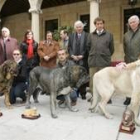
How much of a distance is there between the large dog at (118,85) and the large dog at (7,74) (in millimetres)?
1627

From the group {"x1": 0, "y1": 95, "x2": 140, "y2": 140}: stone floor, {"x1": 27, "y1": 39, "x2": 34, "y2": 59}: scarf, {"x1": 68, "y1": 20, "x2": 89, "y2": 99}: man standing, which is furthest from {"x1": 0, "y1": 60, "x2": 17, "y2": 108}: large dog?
{"x1": 68, "y1": 20, "x2": 89, "y2": 99}: man standing

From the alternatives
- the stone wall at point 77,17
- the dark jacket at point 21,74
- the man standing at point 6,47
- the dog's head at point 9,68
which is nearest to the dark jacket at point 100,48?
the dark jacket at point 21,74

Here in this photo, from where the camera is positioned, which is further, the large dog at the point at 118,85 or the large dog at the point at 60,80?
the large dog at the point at 60,80

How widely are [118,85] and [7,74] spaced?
214 cm

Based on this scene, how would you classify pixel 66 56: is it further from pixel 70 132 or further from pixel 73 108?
pixel 70 132

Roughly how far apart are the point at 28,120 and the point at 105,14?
11.3 metres

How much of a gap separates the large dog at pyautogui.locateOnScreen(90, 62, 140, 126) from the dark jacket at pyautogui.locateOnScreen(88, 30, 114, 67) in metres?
0.96

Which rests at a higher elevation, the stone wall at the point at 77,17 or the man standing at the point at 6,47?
the stone wall at the point at 77,17

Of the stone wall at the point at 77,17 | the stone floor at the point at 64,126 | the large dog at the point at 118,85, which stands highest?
the stone wall at the point at 77,17

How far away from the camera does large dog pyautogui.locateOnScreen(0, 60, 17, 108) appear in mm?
6051

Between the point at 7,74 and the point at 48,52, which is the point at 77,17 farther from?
the point at 7,74

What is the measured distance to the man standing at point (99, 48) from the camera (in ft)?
20.6

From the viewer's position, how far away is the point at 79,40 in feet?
22.8

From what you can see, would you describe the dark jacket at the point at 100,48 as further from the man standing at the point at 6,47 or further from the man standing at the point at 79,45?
the man standing at the point at 6,47
